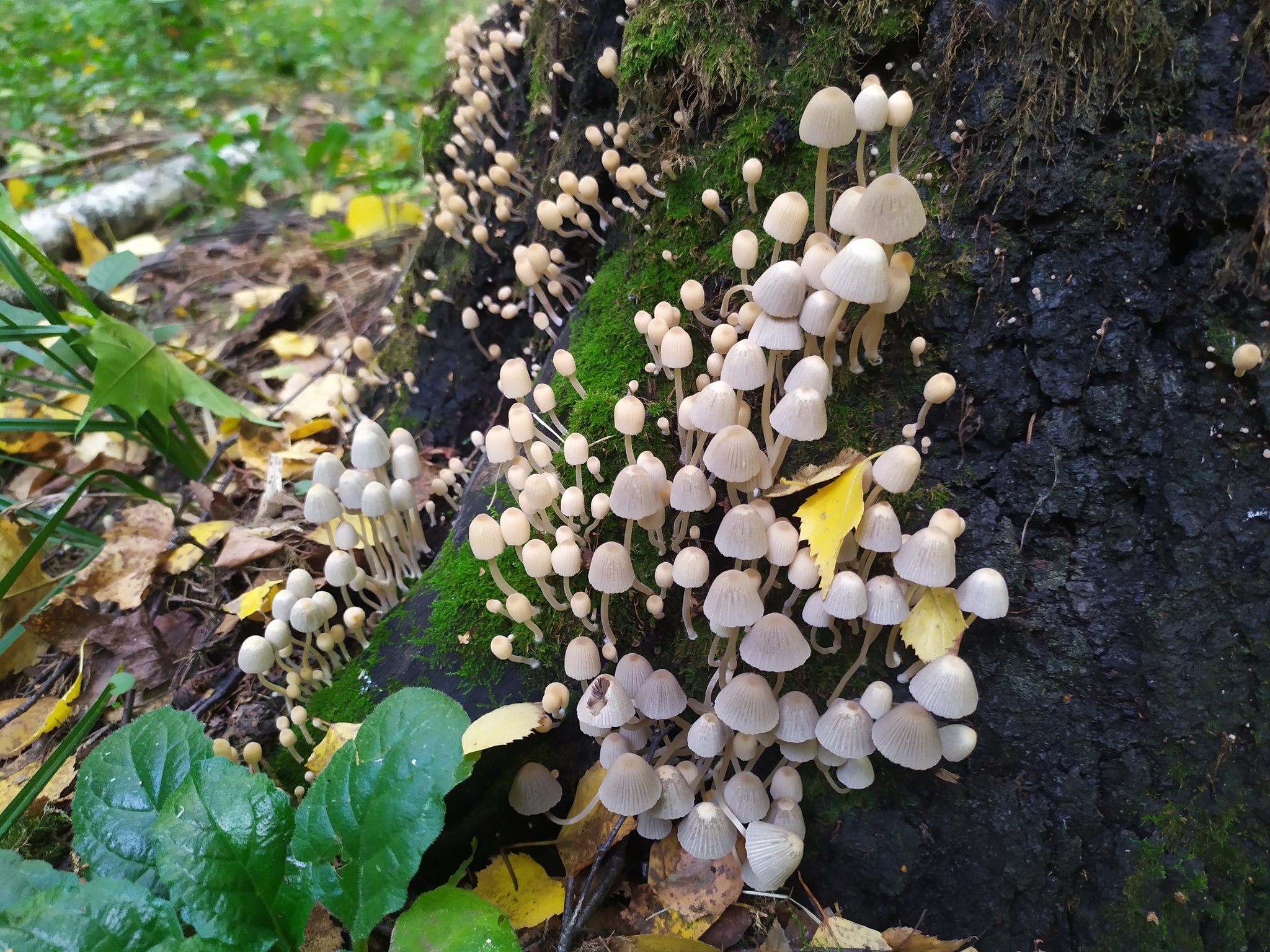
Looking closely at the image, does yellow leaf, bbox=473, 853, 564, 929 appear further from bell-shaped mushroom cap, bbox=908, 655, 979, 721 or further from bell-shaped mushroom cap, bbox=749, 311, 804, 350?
bell-shaped mushroom cap, bbox=749, 311, 804, 350

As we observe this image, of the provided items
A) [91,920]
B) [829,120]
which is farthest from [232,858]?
[829,120]

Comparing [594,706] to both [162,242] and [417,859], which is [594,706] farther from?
[162,242]

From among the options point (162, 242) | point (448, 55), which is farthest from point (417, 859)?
point (162, 242)

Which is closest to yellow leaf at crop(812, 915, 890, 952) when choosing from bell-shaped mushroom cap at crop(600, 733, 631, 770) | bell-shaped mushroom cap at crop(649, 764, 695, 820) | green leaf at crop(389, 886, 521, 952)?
bell-shaped mushroom cap at crop(649, 764, 695, 820)

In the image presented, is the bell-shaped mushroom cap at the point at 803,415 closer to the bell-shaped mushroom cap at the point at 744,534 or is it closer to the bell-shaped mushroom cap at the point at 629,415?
the bell-shaped mushroom cap at the point at 744,534

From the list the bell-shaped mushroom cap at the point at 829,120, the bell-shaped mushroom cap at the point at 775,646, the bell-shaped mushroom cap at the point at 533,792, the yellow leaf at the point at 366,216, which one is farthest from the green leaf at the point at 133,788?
the yellow leaf at the point at 366,216

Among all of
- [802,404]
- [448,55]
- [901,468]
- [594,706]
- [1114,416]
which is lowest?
[594,706]
